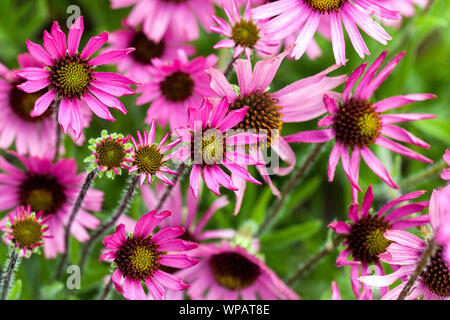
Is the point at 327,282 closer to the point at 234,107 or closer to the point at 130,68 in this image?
the point at 234,107

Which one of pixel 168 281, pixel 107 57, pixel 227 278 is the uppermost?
pixel 107 57

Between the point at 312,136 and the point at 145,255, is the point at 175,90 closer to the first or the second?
the point at 312,136

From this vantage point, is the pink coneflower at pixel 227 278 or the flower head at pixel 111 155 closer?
the flower head at pixel 111 155

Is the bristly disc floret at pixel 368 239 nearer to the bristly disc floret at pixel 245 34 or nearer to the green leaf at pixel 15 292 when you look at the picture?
the bristly disc floret at pixel 245 34

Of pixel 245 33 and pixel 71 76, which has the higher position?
pixel 245 33

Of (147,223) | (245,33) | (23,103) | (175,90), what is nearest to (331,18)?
(245,33)

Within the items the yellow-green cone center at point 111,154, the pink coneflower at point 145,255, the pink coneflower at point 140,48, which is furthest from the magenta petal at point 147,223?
the pink coneflower at point 140,48

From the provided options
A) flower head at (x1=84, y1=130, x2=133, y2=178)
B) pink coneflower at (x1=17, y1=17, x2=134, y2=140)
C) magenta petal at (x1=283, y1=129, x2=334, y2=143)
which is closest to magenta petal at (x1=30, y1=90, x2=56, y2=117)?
pink coneflower at (x1=17, y1=17, x2=134, y2=140)
